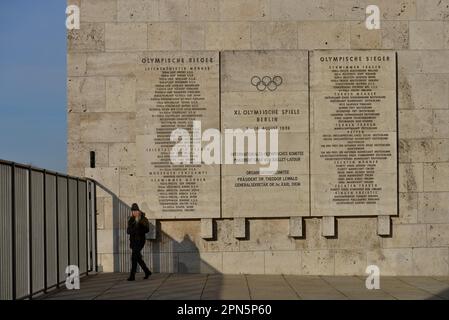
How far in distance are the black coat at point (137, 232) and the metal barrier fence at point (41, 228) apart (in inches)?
49.2

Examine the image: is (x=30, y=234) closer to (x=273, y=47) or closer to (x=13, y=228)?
(x=13, y=228)

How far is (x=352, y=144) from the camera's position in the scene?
1848cm

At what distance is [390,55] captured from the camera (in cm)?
1878

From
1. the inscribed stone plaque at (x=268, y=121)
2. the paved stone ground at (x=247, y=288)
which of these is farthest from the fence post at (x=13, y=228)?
the inscribed stone plaque at (x=268, y=121)

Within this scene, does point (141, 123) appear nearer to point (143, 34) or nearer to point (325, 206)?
point (143, 34)

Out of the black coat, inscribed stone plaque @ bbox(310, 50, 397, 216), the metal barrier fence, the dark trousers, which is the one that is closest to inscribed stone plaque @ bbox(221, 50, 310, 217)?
inscribed stone plaque @ bbox(310, 50, 397, 216)

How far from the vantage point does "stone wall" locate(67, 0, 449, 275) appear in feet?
60.8

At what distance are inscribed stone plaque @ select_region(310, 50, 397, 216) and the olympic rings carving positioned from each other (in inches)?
32.9

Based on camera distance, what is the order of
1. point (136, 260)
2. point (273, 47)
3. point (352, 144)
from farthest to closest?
point (273, 47) → point (352, 144) → point (136, 260)

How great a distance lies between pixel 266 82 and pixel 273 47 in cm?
→ 92

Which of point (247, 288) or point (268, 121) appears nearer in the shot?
point (247, 288)
